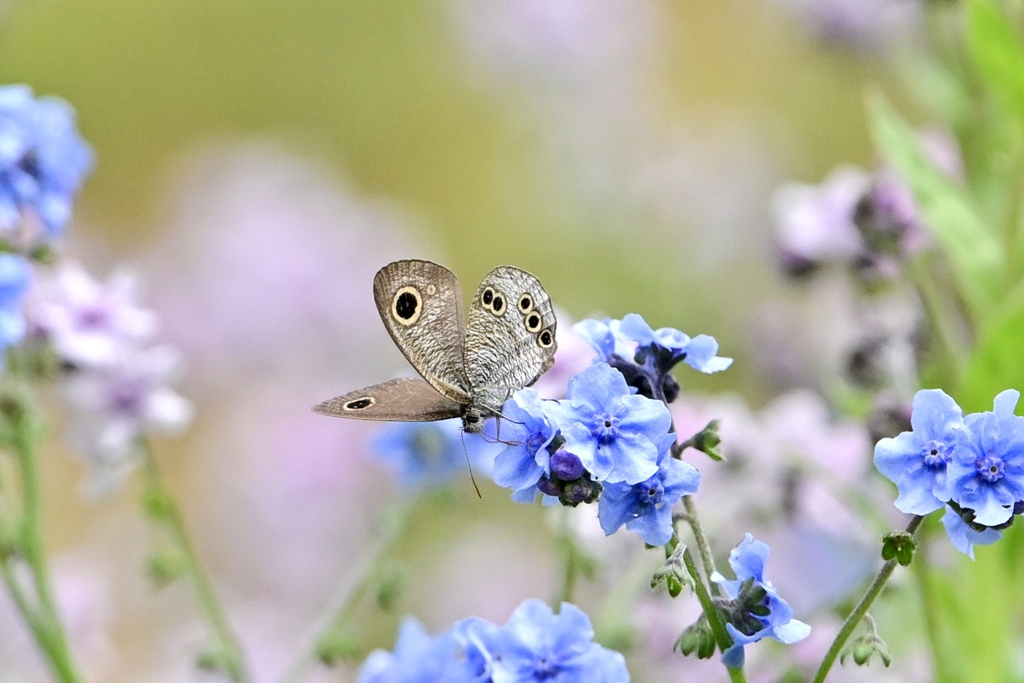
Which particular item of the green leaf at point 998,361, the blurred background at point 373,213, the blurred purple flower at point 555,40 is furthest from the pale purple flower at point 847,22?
the green leaf at point 998,361

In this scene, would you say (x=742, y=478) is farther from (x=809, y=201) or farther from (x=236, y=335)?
(x=236, y=335)

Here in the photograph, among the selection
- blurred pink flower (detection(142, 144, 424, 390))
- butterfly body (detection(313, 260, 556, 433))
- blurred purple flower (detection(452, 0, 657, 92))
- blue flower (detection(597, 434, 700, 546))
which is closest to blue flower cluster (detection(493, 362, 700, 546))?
blue flower (detection(597, 434, 700, 546))

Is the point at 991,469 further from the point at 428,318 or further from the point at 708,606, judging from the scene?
the point at 428,318

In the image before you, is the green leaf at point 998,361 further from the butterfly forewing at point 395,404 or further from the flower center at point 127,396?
the flower center at point 127,396

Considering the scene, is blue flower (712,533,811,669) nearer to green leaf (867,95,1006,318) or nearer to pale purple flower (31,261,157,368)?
green leaf (867,95,1006,318)

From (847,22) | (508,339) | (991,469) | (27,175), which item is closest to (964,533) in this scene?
(991,469)
